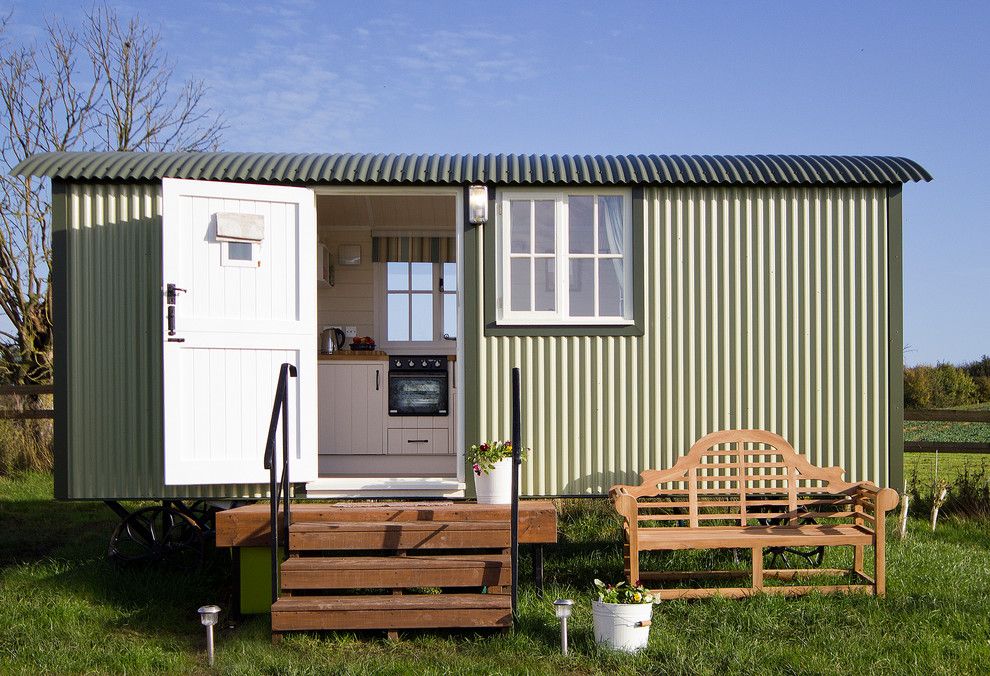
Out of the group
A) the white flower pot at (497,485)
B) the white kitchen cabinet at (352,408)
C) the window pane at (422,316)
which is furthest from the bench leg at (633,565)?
the window pane at (422,316)

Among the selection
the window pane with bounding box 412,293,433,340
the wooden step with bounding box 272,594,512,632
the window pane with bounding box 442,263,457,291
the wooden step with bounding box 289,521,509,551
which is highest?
the window pane with bounding box 442,263,457,291

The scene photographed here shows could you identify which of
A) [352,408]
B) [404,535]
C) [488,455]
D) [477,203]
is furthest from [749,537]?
[352,408]

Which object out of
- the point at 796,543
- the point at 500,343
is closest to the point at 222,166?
the point at 500,343

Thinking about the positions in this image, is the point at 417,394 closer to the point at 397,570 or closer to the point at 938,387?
the point at 397,570

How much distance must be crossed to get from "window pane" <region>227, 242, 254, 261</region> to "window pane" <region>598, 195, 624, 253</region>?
2302 mm

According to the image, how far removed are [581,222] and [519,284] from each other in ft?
1.95

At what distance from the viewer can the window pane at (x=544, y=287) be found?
20.0 ft

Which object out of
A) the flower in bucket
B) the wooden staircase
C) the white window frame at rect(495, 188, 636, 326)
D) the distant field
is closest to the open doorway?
the white window frame at rect(495, 188, 636, 326)

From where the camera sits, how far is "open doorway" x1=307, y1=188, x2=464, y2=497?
23.9 feet

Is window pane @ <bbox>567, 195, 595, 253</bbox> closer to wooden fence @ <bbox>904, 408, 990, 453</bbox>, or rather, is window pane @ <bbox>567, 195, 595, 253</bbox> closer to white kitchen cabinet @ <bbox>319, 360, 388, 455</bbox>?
white kitchen cabinet @ <bbox>319, 360, 388, 455</bbox>

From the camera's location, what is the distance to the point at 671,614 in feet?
16.9

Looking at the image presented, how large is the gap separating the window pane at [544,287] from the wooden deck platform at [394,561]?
132cm

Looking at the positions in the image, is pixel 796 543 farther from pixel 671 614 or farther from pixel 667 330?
pixel 667 330

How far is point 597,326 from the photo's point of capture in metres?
6.07
